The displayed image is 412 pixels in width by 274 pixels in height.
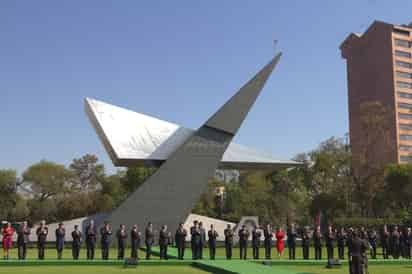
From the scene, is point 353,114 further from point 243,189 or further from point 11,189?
point 11,189

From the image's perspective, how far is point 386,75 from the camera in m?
79.8

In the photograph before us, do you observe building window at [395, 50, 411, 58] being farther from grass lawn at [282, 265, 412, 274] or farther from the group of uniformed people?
grass lawn at [282, 265, 412, 274]

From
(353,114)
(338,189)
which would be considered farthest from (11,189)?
(353,114)

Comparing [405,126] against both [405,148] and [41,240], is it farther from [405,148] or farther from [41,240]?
[41,240]

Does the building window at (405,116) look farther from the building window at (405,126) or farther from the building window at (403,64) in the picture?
the building window at (403,64)

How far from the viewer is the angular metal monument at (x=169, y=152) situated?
2020 centimetres

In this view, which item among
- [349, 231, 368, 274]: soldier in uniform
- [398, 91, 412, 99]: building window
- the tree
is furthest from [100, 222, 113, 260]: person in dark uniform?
[398, 91, 412, 99]: building window

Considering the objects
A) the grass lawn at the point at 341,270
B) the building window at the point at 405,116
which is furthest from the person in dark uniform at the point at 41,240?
the building window at the point at 405,116

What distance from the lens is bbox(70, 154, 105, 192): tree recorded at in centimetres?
5600

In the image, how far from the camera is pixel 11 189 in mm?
50344

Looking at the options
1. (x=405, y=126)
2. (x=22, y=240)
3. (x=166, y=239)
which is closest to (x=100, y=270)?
(x=166, y=239)

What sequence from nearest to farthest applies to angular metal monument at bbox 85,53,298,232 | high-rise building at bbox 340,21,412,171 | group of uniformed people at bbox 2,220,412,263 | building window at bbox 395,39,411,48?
group of uniformed people at bbox 2,220,412,263, angular metal monument at bbox 85,53,298,232, high-rise building at bbox 340,21,412,171, building window at bbox 395,39,411,48

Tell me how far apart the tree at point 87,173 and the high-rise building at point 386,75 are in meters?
39.4

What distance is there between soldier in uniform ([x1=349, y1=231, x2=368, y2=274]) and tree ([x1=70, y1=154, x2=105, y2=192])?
4686 cm
